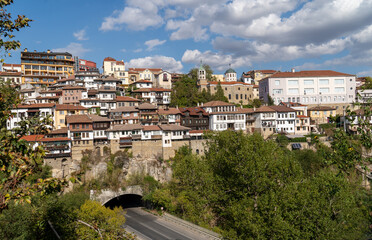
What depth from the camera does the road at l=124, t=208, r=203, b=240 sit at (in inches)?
1198

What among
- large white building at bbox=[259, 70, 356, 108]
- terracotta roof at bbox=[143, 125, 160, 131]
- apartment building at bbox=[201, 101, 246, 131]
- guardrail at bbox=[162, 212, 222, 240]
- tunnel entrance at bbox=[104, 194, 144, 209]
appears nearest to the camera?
guardrail at bbox=[162, 212, 222, 240]

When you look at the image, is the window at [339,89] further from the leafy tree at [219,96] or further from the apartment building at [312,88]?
the leafy tree at [219,96]

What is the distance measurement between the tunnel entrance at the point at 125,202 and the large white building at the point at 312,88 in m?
41.1

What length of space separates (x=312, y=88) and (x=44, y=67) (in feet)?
229

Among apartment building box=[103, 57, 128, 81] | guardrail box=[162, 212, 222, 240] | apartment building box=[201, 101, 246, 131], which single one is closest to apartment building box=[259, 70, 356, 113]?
apartment building box=[201, 101, 246, 131]

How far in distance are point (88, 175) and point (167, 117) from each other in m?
18.0

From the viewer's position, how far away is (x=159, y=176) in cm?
4572

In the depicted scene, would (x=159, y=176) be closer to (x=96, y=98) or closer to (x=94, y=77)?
(x=96, y=98)

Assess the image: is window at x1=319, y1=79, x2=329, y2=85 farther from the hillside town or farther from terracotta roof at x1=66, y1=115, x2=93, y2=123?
terracotta roof at x1=66, y1=115, x2=93, y2=123

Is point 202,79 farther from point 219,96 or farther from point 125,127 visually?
point 125,127

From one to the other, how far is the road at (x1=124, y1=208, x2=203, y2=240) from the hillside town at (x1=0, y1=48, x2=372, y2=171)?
11.3 meters

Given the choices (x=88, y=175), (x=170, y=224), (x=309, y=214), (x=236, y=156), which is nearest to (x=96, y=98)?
(x=88, y=175)

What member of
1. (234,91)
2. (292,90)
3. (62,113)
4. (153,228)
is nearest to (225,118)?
(234,91)

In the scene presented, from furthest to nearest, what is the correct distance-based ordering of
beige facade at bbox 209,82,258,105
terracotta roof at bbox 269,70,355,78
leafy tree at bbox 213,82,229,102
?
beige facade at bbox 209,82,258,105, terracotta roof at bbox 269,70,355,78, leafy tree at bbox 213,82,229,102
